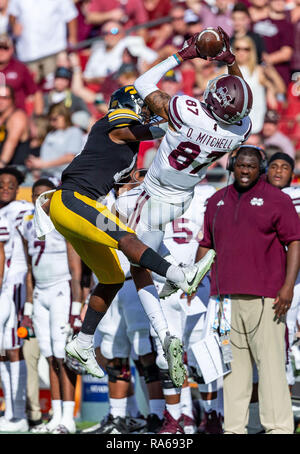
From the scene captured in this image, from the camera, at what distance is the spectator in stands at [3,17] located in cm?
1346

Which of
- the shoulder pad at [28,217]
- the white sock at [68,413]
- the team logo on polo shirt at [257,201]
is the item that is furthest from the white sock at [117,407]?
the team logo on polo shirt at [257,201]

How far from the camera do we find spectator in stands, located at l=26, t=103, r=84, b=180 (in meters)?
10.5

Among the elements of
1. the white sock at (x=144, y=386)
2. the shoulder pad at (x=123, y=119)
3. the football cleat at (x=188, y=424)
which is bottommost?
the football cleat at (x=188, y=424)

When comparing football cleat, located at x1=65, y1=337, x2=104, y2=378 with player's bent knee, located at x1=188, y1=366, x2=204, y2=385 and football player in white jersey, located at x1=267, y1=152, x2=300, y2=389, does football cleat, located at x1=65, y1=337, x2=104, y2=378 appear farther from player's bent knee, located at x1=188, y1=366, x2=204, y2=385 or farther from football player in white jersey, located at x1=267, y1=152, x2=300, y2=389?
football player in white jersey, located at x1=267, y1=152, x2=300, y2=389

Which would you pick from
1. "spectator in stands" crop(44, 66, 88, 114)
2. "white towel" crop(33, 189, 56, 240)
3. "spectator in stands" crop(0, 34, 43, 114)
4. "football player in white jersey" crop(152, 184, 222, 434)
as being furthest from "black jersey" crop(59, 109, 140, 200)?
"spectator in stands" crop(0, 34, 43, 114)

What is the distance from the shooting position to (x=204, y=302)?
8.15 m

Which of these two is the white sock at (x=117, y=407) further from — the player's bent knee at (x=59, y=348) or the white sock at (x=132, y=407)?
the player's bent knee at (x=59, y=348)

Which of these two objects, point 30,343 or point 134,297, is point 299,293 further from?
point 30,343

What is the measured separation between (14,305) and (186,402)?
1968mm

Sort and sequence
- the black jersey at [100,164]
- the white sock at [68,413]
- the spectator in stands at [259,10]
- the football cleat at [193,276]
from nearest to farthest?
the football cleat at [193,276] → the black jersey at [100,164] → the white sock at [68,413] → the spectator in stands at [259,10]

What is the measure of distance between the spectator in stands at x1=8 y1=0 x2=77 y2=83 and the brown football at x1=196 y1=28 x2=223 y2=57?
7091 mm

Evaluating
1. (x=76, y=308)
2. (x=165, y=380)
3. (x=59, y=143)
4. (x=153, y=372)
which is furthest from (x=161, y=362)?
(x=59, y=143)

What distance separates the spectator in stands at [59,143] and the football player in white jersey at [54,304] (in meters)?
1.94

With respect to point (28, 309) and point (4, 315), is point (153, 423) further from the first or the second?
point (4, 315)
